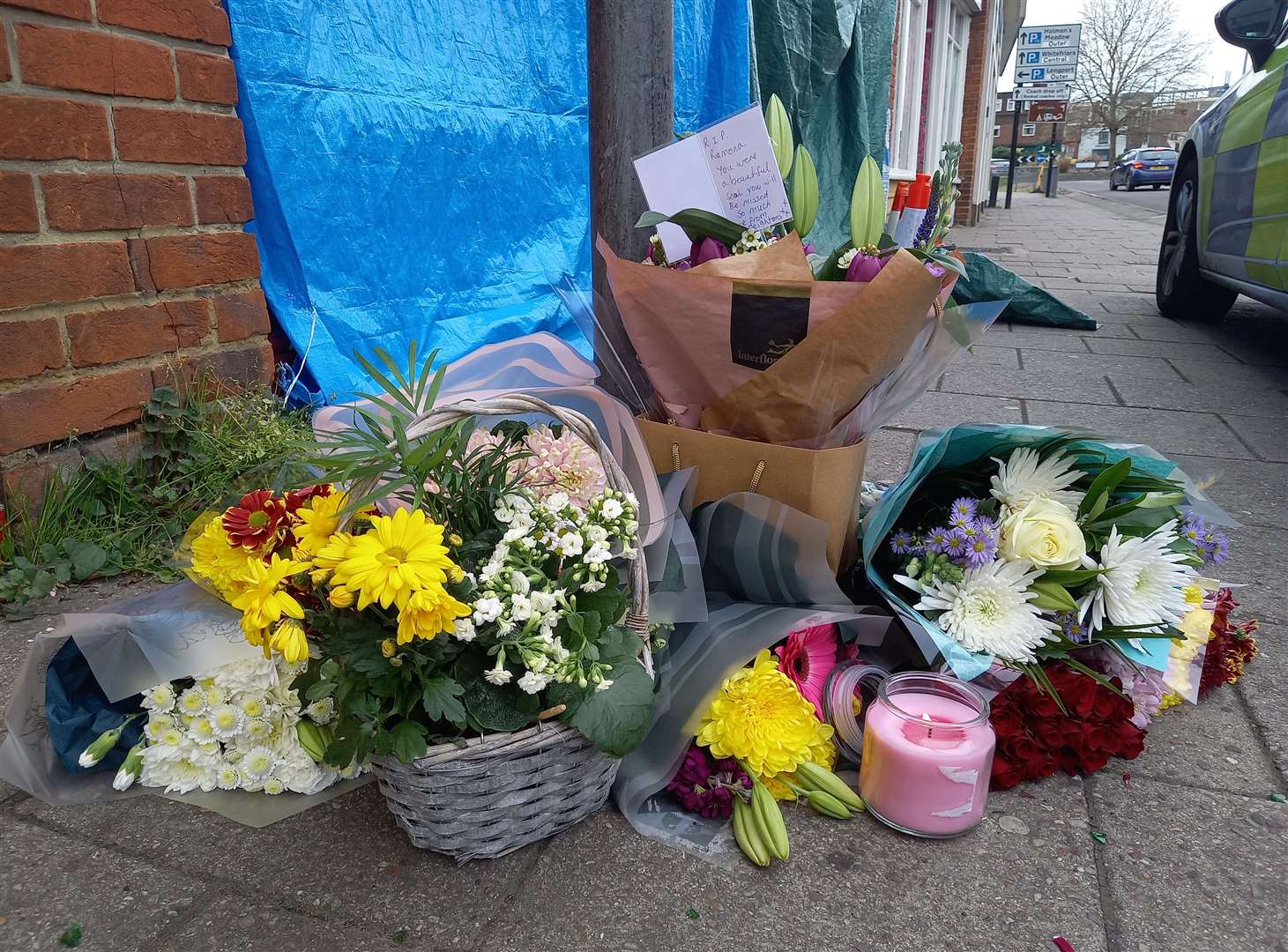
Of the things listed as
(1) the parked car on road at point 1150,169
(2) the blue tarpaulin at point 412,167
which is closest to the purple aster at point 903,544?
(2) the blue tarpaulin at point 412,167

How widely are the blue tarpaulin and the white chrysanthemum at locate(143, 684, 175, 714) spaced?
1.29m

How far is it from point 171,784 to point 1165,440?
11.8 feet

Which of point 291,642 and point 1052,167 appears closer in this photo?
point 291,642

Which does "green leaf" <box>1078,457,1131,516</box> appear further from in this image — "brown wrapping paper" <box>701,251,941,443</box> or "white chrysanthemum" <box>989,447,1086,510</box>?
"brown wrapping paper" <box>701,251,941,443</box>

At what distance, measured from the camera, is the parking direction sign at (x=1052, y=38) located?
23.7 m

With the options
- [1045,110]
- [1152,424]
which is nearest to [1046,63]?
[1045,110]

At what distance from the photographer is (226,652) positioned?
1363 millimetres

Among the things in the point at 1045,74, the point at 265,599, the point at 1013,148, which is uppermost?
the point at 1045,74

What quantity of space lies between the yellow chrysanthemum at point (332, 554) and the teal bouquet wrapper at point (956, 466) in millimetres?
892

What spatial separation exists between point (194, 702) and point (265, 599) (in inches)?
17.8

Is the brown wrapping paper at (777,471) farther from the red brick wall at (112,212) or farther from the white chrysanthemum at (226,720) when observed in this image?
the red brick wall at (112,212)

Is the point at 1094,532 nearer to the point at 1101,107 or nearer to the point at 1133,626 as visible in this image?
the point at 1133,626

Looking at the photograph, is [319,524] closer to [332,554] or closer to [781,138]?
[332,554]

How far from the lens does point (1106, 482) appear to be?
1.56m
